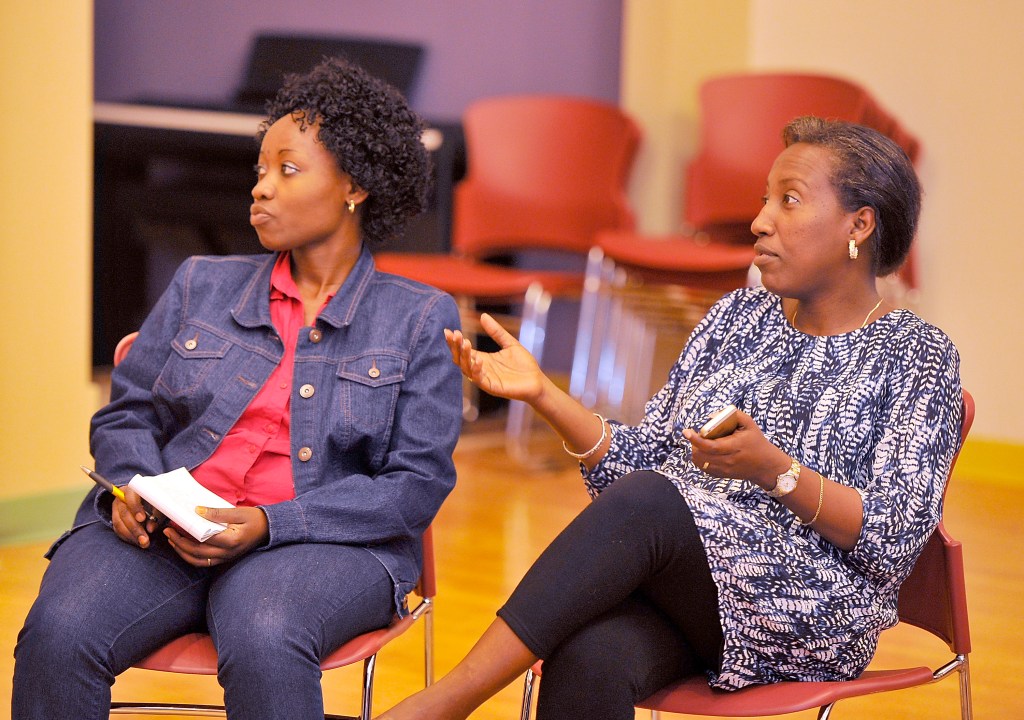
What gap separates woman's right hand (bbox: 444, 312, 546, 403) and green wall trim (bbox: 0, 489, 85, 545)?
7.16 feet

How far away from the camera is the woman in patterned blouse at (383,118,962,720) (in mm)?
1563

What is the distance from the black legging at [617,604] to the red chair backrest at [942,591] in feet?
1.19

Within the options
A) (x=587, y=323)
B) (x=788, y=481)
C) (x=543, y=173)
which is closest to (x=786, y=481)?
(x=788, y=481)

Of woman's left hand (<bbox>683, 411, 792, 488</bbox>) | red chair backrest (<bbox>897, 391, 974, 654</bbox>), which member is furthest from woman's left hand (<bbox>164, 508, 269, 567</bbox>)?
red chair backrest (<bbox>897, 391, 974, 654</bbox>)

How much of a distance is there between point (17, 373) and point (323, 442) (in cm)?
193

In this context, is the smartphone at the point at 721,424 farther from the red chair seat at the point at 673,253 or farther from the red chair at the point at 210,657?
the red chair seat at the point at 673,253

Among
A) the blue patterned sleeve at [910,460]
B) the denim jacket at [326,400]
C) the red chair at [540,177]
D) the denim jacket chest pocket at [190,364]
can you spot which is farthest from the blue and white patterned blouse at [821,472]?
the red chair at [540,177]

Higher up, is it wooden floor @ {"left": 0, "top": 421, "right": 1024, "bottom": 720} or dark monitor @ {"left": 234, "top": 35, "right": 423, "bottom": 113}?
dark monitor @ {"left": 234, "top": 35, "right": 423, "bottom": 113}

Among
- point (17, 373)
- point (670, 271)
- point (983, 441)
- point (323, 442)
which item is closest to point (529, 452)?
point (670, 271)

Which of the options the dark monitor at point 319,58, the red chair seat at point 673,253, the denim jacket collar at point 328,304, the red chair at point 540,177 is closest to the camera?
the denim jacket collar at point 328,304

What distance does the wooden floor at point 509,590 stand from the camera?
8.30 ft

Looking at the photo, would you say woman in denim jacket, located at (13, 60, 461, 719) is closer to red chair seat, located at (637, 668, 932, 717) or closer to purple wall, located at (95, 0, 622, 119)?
red chair seat, located at (637, 668, 932, 717)

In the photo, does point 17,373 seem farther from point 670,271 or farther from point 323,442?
point 670,271

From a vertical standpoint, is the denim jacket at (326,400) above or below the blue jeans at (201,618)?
above
